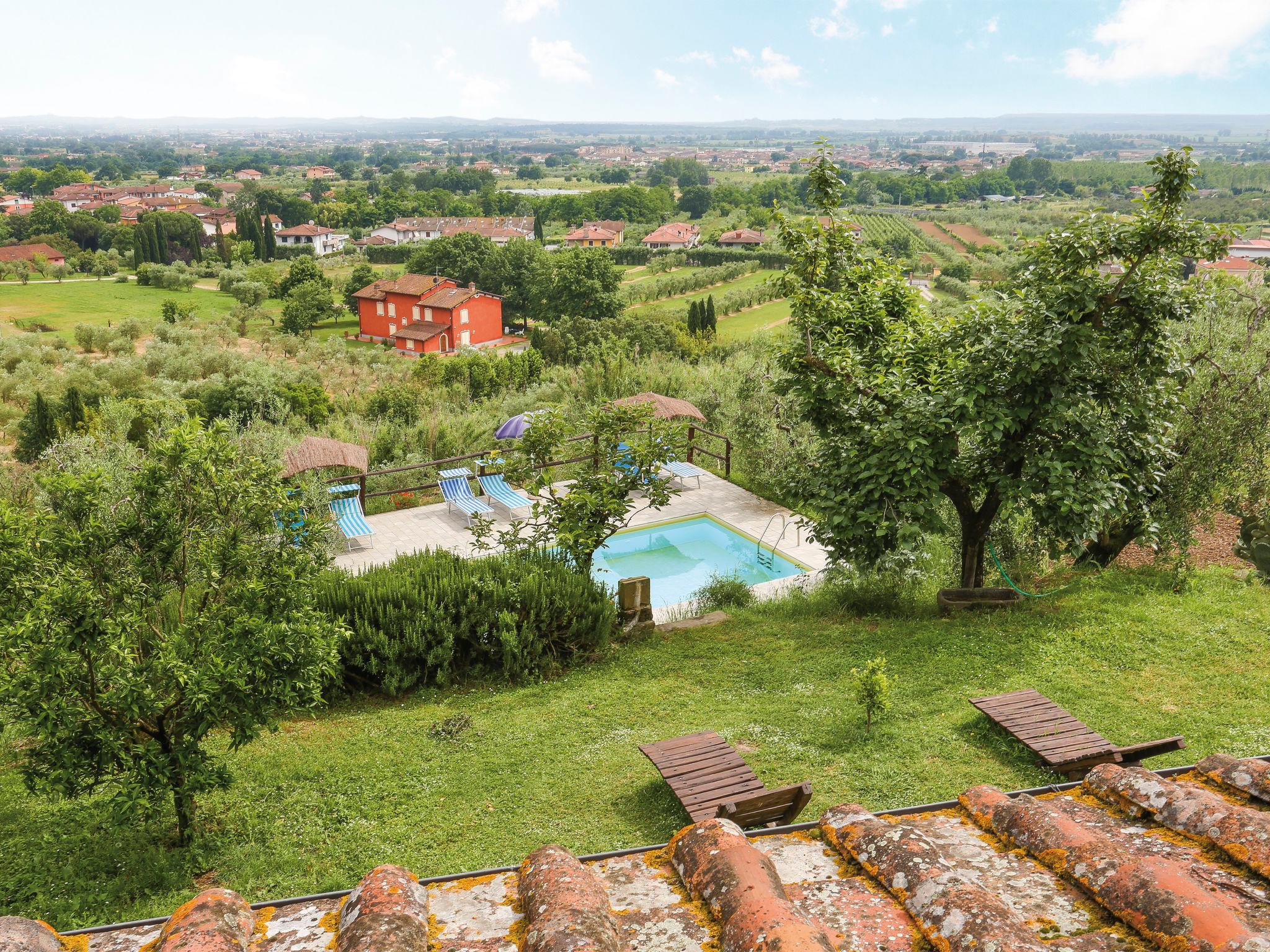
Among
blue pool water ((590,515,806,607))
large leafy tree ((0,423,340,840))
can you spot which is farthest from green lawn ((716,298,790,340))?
large leafy tree ((0,423,340,840))

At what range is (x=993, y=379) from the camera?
7930 mm

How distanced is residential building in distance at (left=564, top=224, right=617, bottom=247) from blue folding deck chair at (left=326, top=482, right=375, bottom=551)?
86.2 metres

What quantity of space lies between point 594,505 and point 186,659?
4.97 m

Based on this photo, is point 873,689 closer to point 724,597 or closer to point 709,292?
point 724,597

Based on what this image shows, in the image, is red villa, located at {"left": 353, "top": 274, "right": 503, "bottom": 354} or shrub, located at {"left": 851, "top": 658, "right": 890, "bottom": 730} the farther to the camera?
red villa, located at {"left": 353, "top": 274, "right": 503, "bottom": 354}

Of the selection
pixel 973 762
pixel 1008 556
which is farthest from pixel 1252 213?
pixel 973 762

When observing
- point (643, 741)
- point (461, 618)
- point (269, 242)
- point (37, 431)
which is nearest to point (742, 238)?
point (269, 242)

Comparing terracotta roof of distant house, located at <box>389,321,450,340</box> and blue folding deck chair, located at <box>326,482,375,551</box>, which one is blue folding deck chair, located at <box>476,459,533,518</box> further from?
terracotta roof of distant house, located at <box>389,321,450,340</box>

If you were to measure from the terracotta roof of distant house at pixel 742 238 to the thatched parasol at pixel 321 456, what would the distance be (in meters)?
77.8

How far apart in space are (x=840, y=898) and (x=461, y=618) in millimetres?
5981

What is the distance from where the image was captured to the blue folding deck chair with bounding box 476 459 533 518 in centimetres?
1479

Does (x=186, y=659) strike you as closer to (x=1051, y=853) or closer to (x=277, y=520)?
(x=277, y=520)

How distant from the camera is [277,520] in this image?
19.1 feet

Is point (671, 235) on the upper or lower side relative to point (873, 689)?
upper
